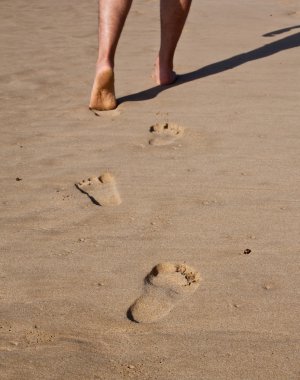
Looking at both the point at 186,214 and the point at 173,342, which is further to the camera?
the point at 186,214

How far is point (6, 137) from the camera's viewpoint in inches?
121

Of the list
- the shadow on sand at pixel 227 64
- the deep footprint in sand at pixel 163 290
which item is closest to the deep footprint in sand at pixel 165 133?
the shadow on sand at pixel 227 64

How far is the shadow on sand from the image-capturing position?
141 inches

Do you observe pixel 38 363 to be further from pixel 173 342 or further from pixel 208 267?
pixel 208 267

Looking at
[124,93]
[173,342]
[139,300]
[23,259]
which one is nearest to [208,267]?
Result: [139,300]

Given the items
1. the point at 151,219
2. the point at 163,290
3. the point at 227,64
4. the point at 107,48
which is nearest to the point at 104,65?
the point at 107,48

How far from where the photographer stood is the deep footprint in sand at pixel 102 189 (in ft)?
7.93

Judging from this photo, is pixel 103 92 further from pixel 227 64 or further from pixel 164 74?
pixel 227 64

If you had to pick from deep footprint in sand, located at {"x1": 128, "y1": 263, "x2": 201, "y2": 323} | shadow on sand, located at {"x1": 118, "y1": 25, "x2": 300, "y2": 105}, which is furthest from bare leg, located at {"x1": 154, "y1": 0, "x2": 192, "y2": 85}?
deep footprint in sand, located at {"x1": 128, "y1": 263, "x2": 201, "y2": 323}

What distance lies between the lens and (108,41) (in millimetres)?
3320

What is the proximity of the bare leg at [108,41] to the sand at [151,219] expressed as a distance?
0.23 ft

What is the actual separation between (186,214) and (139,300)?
1.74 feet

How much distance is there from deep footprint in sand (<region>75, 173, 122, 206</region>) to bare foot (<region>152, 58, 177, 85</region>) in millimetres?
1253

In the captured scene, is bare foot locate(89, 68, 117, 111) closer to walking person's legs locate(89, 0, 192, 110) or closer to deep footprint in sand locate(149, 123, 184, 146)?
walking person's legs locate(89, 0, 192, 110)
